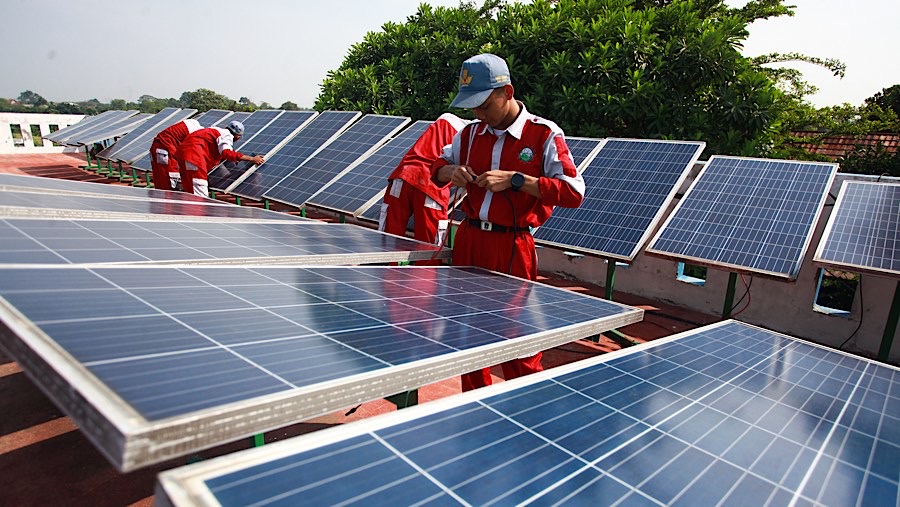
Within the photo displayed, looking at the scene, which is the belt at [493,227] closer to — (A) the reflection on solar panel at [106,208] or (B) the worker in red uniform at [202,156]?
(A) the reflection on solar panel at [106,208]

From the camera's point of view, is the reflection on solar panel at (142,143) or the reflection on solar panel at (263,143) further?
the reflection on solar panel at (142,143)

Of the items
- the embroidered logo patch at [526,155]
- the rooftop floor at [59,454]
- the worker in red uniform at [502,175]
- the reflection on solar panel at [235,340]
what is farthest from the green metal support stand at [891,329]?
the embroidered logo patch at [526,155]

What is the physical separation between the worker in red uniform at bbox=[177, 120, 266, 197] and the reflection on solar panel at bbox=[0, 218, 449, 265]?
538 cm

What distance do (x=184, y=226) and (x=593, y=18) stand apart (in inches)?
407

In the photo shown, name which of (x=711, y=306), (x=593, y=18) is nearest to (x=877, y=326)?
(x=711, y=306)

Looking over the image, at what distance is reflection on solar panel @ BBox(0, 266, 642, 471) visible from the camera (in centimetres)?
117

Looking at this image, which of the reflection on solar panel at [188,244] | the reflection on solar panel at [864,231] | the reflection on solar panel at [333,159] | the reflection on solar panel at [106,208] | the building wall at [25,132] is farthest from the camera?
the building wall at [25,132]

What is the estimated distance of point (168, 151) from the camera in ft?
32.2

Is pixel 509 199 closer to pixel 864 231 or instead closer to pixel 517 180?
pixel 517 180

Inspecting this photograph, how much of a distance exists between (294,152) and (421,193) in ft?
15.7

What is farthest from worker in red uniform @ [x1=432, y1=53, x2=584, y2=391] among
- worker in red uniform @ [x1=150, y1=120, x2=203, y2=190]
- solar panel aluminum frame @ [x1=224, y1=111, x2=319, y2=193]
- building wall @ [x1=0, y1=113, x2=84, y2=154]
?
building wall @ [x1=0, y1=113, x2=84, y2=154]

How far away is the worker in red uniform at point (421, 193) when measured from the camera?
18.6 feet

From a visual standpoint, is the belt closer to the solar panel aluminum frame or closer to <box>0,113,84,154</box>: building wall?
the solar panel aluminum frame

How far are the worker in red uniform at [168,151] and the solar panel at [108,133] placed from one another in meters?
9.91
